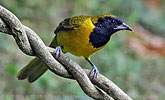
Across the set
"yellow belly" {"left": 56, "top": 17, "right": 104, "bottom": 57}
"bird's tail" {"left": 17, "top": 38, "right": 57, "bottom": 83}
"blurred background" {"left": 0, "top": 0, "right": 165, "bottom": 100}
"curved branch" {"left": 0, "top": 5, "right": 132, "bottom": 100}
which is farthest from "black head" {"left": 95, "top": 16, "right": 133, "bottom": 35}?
"blurred background" {"left": 0, "top": 0, "right": 165, "bottom": 100}

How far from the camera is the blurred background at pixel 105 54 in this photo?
15.4 ft

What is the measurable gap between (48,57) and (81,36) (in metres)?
1.16

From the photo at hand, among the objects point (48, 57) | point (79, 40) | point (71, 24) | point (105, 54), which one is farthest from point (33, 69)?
point (105, 54)

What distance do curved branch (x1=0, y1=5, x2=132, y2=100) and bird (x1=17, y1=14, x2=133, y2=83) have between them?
30.4 inches

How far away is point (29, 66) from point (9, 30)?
125 centimetres

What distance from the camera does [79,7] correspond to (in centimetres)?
691

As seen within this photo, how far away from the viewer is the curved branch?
2.03m

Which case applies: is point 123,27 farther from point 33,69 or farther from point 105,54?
point 105,54

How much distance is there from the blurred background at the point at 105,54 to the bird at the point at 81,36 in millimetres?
1093

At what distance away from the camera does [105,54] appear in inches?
220

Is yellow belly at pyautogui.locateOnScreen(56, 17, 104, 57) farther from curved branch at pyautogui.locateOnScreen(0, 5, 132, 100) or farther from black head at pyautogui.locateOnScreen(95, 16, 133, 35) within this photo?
curved branch at pyautogui.locateOnScreen(0, 5, 132, 100)

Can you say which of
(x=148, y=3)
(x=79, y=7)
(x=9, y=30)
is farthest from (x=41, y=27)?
(x=9, y=30)

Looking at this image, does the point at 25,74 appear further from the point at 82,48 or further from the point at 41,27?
the point at 41,27

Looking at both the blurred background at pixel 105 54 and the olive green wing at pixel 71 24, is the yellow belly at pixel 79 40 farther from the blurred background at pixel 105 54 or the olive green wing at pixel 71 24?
the blurred background at pixel 105 54
